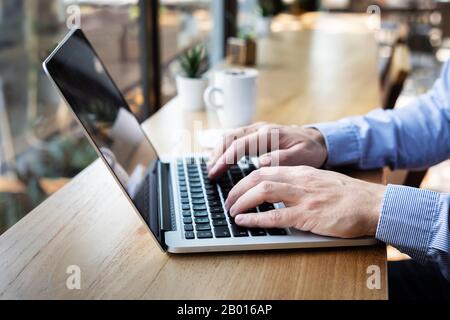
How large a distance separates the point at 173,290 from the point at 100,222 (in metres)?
0.20

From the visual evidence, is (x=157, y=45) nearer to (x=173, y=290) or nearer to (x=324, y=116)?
(x=324, y=116)

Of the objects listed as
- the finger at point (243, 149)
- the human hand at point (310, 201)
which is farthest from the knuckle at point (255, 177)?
the finger at point (243, 149)

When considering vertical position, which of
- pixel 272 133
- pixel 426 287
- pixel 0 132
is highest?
pixel 272 133

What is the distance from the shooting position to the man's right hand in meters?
0.82

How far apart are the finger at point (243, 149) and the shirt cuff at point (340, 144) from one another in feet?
0.32

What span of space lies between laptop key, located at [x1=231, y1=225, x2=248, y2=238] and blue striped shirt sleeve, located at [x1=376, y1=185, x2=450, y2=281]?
0.16 metres

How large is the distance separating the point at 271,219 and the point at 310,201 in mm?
56

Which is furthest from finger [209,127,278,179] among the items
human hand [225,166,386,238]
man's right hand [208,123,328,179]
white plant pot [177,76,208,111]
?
white plant pot [177,76,208,111]

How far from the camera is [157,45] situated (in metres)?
1.78

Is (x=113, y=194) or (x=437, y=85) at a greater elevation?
(x=437, y=85)

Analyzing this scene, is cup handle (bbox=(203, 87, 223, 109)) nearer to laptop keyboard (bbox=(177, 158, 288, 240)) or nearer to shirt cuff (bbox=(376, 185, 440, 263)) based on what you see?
laptop keyboard (bbox=(177, 158, 288, 240))

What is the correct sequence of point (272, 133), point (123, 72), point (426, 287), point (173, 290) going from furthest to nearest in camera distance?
point (123, 72)
point (426, 287)
point (272, 133)
point (173, 290)

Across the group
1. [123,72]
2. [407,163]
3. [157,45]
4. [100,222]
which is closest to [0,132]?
[123,72]

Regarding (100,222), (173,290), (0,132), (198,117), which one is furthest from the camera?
(0,132)
